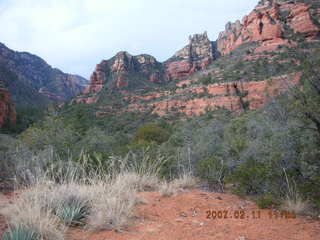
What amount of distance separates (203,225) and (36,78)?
410ft

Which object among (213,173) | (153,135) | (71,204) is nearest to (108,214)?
(71,204)

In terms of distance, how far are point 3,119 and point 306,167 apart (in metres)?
48.4

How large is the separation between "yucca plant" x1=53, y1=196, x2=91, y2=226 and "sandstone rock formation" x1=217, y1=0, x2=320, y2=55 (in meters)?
46.5

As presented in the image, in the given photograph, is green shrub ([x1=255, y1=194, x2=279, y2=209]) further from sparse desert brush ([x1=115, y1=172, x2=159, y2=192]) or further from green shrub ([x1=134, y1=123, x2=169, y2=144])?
green shrub ([x1=134, y1=123, x2=169, y2=144])

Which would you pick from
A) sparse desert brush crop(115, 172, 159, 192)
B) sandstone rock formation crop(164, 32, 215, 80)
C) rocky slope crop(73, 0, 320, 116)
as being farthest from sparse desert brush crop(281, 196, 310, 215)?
sandstone rock formation crop(164, 32, 215, 80)

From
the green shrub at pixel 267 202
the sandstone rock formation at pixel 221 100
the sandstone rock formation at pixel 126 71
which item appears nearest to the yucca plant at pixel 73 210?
the green shrub at pixel 267 202

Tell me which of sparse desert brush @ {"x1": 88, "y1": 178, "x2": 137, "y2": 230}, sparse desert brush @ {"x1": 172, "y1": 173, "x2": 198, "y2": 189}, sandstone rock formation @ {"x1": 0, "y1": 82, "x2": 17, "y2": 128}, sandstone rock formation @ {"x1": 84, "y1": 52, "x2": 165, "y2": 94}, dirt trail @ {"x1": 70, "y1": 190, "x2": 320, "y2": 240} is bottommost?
sparse desert brush @ {"x1": 172, "y1": 173, "x2": 198, "y2": 189}

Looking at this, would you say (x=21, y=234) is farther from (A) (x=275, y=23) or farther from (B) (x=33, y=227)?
(A) (x=275, y=23)

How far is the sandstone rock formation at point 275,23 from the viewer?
1710 inches

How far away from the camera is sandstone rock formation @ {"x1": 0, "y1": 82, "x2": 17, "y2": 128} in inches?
1650

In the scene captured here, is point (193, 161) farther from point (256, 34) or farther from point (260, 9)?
point (260, 9)

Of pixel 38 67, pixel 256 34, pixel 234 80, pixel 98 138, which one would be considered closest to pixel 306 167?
pixel 98 138

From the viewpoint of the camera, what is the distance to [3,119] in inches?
1646
